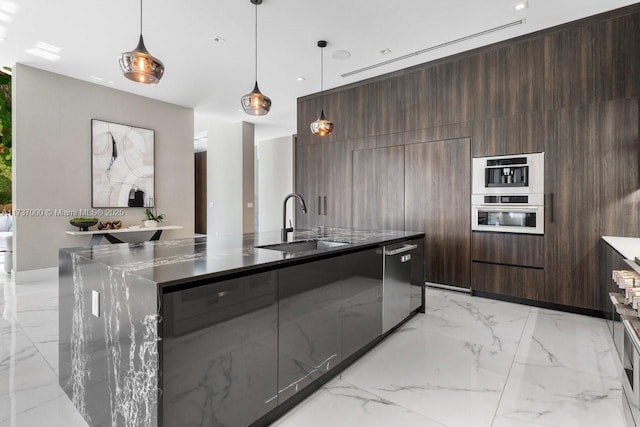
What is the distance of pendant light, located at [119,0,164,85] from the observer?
2.24 metres

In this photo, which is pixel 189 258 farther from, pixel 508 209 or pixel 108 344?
pixel 508 209

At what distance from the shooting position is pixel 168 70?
4738 mm

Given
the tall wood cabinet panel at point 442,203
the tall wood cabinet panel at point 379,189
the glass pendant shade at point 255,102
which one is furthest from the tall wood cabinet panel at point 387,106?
the glass pendant shade at point 255,102

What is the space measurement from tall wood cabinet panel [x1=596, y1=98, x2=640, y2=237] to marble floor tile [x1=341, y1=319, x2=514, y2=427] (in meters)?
1.88

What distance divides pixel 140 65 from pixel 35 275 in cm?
421

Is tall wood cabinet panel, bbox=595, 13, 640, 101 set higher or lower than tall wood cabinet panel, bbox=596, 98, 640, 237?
higher

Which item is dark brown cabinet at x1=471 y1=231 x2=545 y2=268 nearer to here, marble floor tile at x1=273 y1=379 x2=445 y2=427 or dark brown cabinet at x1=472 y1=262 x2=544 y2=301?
dark brown cabinet at x1=472 y1=262 x2=544 y2=301

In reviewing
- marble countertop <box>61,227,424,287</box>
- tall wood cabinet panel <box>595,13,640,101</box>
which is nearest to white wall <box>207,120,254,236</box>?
marble countertop <box>61,227,424,287</box>

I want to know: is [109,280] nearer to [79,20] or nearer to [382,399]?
[382,399]

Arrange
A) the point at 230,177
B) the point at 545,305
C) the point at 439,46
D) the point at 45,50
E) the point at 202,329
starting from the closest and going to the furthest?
1. the point at 202,329
2. the point at 545,305
3. the point at 439,46
4. the point at 45,50
5. the point at 230,177

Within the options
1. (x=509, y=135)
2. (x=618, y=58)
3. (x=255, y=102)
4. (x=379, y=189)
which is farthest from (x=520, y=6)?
(x=255, y=102)

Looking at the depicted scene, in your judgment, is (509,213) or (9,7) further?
(509,213)

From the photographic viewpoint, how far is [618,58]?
10.6 feet

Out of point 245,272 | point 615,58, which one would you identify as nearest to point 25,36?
point 245,272
